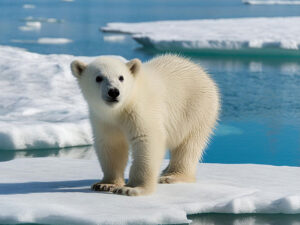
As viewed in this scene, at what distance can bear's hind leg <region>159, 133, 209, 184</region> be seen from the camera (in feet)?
12.7

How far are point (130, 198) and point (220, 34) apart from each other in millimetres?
12727

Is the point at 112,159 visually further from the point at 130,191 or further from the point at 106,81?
the point at 106,81

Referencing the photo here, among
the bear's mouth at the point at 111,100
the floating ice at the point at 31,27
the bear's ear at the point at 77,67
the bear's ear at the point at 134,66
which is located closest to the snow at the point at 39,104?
the bear's ear at the point at 77,67

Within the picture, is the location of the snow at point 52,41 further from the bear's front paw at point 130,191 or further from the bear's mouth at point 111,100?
the bear's mouth at point 111,100

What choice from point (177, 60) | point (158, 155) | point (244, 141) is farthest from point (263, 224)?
point (244, 141)

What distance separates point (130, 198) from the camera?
10.8 ft

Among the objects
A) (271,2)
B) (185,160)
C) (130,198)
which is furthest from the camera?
(271,2)

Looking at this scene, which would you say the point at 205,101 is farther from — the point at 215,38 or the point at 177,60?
the point at 215,38

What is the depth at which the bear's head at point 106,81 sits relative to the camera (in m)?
3.18

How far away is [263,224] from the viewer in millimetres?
3135

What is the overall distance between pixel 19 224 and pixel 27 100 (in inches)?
174

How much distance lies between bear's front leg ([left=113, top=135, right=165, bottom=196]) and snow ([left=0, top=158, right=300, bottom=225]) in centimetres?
6

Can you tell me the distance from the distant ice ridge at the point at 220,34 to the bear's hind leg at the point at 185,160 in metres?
9.87

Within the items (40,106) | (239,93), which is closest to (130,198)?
(40,106)
